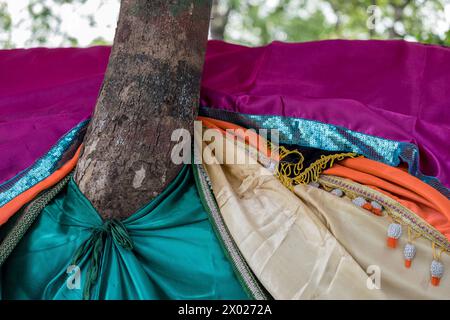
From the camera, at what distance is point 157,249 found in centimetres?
176

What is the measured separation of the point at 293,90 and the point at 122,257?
1014 mm

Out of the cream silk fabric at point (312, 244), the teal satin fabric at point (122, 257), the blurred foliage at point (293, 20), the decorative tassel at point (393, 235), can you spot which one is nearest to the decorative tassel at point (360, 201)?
the cream silk fabric at point (312, 244)

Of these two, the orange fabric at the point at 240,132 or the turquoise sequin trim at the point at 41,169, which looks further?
the orange fabric at the point at 240,132

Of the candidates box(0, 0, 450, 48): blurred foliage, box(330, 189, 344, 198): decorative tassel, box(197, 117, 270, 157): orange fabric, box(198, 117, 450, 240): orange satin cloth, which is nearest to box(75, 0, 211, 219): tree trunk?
box(197, 117, 270, 157): orange fabric

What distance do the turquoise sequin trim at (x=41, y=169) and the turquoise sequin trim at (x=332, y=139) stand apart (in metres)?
0.52

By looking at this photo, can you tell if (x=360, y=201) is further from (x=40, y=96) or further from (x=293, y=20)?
(x=293, y=20)

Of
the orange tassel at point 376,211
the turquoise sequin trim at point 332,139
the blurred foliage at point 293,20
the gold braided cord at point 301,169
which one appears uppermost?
the blurred foliage at point 293,20

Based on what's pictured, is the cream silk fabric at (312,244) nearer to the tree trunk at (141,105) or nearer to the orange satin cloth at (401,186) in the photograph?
the orange satin cloth at (401,186)

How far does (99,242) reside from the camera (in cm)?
171

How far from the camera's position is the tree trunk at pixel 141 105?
1.78m

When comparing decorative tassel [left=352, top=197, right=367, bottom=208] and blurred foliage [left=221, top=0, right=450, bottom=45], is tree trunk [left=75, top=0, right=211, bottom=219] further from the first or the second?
blurred foliage [left=221, top=0, right=450, bottom=45]

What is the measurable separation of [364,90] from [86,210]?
1.17 m

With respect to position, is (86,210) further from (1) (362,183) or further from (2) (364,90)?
(2) (364,90)
